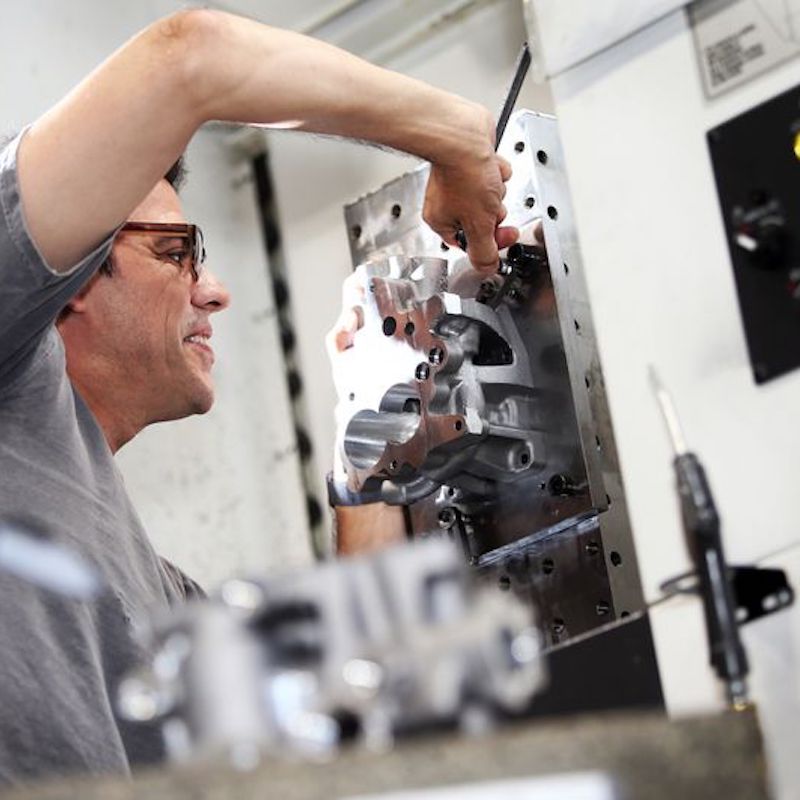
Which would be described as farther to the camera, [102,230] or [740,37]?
[102,230]

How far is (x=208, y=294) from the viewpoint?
1.71 metres

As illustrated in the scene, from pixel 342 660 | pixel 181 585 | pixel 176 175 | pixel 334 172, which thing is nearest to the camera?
pixel 342 660

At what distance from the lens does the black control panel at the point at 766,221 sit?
2.75 ft

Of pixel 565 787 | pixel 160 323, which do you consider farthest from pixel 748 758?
pixel 160 323

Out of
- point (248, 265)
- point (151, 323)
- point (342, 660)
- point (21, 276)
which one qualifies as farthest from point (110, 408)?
point (342, 660)

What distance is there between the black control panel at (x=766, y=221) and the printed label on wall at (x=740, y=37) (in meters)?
0.03

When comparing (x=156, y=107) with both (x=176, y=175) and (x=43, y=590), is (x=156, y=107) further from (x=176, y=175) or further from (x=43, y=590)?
(x=176, y=175)

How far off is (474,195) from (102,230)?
0.38 meters

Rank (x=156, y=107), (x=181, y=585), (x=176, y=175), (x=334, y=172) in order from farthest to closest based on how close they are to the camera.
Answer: (x=334, y=172) < (x=176, y=175) < (x=181, y=585) < (x=156, y=107)

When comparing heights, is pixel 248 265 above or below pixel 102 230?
above

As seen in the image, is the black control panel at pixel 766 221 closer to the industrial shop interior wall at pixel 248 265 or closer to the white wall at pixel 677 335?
the white wall at pixel 677 335

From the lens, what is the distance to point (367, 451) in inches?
54.8

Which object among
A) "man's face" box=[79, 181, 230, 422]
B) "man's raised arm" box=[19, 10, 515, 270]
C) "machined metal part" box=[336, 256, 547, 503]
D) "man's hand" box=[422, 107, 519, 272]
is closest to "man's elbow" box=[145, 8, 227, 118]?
"man's raised arm" box=[19, 10, 515, 270]

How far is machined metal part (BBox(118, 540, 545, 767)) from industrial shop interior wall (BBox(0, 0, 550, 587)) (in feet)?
5.25
